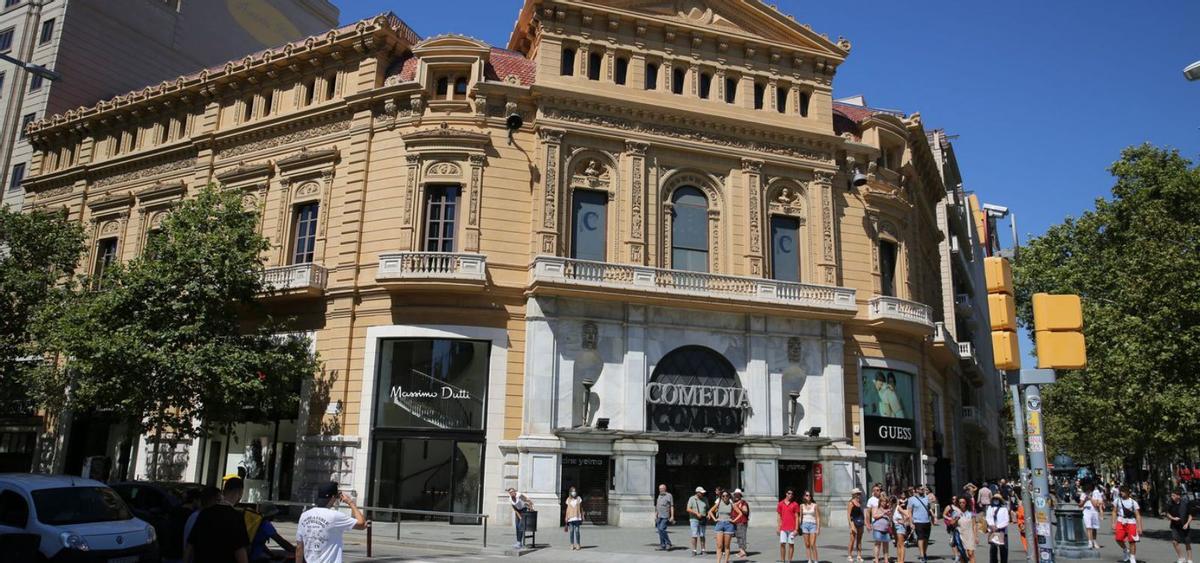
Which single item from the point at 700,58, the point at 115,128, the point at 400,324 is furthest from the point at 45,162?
the point at 700,58

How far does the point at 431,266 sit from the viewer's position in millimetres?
28109

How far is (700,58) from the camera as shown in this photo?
33062 millimetres

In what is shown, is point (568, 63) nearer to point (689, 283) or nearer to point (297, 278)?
Result: point (689, 283)

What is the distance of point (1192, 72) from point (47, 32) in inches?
1945

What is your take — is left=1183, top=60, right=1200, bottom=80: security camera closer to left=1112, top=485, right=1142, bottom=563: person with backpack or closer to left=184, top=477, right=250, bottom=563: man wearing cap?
left=1112, top=485, right=1142, bottom=563: person with backpack

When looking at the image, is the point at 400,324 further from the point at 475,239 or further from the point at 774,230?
the point at 774,230

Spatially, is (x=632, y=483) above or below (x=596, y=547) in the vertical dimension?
above

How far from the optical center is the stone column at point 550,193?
29.4 meters

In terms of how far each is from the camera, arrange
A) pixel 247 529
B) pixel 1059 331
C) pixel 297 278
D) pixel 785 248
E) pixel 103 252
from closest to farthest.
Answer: pixel 247 529, pixel 1059 331, pixel 297 278, pixel 785 248, pixel 103 252

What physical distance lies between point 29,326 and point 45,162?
48.2 feet

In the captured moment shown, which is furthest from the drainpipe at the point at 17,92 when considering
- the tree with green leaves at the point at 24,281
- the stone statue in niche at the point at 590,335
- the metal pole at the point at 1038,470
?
the metal pole at the point at 1038,470

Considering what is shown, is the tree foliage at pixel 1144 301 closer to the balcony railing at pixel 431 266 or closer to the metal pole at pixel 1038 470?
the metal pole at pixel 1038 470

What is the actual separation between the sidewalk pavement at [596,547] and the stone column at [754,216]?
9754 mm

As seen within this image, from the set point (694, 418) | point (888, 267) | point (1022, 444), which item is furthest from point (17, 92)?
point (1022, 444)
